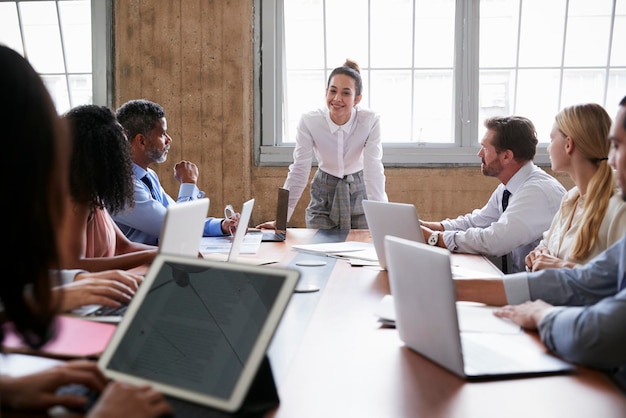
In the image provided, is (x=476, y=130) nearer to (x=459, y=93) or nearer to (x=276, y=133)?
(x=459, y=93)

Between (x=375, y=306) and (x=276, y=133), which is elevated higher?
(x=276, y=133)

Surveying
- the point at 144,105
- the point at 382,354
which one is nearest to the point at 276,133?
the point at 144,105

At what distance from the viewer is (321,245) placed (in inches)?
120

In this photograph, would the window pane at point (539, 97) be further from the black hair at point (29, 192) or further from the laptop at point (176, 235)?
the black hair at point (29, 192)

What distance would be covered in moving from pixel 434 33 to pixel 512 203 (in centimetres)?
209

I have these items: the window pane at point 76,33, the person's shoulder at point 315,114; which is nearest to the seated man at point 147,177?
the person's shoulder at point 315,114

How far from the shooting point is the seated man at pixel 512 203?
9.49ft

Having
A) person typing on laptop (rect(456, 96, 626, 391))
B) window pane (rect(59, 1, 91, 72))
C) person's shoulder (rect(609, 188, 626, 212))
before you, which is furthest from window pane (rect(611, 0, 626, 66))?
window pane (rect(59, 1, 91, 72))

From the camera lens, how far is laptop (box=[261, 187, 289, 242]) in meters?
3.29

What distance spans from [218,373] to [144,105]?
240 centimetres

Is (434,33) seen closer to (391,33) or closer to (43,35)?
(391,33)

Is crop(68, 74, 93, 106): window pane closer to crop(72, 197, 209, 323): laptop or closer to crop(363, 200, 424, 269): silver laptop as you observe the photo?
crop(363, 200, 424, 269): silver laptop

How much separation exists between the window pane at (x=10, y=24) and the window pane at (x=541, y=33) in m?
3.59

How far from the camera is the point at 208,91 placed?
4641mm
